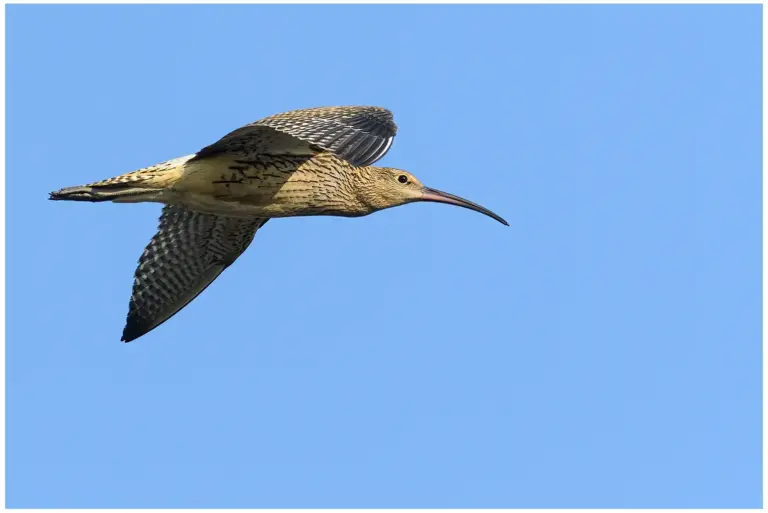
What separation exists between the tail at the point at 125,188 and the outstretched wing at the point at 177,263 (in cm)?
255

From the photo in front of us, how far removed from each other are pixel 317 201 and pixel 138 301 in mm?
3578

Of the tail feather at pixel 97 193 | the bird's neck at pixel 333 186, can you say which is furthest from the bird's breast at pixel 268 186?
the tail feather at pixel 97 193

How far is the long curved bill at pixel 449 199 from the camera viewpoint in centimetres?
1886

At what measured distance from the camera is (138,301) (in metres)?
20.4

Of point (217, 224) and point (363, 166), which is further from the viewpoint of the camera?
point (217, 224)

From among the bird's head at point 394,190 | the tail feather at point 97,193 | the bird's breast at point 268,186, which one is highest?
the bird's head at point 394,190

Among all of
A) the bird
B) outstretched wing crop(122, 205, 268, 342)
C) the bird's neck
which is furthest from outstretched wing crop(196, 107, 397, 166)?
outstretched wing crop(122, 205, 268, 342)

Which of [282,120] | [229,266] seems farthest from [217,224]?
[282,120]

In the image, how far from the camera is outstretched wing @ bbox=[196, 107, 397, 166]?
17.5 m

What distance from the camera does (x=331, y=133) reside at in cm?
1842

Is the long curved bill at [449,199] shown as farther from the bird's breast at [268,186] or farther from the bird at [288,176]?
the bird's breast at [268,186]

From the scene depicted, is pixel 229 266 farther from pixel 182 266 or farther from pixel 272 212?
pixel 272 212

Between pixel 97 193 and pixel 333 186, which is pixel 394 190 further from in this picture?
pixel 97 193

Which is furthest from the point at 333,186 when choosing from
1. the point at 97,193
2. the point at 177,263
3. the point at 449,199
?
the point at 177,263
